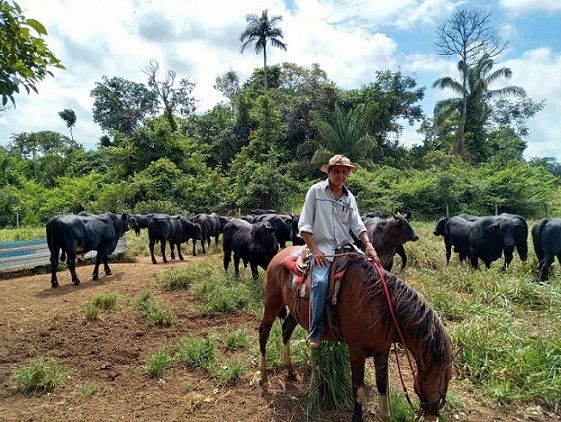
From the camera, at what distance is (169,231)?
13.1 meters

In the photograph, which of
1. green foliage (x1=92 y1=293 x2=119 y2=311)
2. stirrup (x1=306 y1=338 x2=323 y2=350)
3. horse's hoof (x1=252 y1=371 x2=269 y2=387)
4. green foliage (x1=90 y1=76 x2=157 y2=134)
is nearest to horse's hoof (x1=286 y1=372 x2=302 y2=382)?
horse's hoof (x1=252 y1=371 x2=269 y2=387)

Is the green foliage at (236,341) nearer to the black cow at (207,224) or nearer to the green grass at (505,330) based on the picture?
the green grass at (505,330)

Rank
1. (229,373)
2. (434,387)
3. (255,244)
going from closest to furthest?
(434,387) < (229,373) < (255,244)

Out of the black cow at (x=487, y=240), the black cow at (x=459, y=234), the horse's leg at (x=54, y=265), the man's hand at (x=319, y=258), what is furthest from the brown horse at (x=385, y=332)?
the horse's leg at (x=54, y=265)

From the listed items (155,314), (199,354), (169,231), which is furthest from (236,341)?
(169,231)

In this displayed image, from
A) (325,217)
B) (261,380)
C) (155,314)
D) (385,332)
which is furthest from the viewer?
(155,314)

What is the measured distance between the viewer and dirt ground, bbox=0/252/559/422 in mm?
3904

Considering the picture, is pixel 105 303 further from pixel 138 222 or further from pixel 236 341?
pixel 138 222

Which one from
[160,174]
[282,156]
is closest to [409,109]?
[282,156]

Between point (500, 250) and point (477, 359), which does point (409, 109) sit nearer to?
point (500, 250)

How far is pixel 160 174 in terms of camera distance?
2875cm

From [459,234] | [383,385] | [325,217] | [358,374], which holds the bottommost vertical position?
[383,385]

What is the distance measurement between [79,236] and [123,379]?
6.22 m

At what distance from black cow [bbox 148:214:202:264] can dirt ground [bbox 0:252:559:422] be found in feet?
16.7
